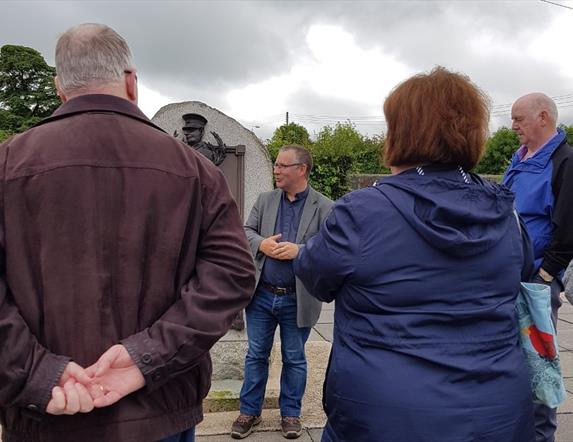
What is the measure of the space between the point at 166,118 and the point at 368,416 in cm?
291

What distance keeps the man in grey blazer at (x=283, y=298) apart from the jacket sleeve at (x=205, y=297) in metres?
1.63

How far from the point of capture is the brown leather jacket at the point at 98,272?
142 centimetres

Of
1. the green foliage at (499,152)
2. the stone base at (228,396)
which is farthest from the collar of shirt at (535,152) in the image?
the green foliage at (499,152)

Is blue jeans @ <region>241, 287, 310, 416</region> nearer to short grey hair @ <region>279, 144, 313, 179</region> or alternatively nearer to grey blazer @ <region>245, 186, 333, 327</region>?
grey blazer @ <region>245, 186, 333, 327</region>

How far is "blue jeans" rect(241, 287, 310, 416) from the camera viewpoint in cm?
334

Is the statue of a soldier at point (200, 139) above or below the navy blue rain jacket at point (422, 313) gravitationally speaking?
above

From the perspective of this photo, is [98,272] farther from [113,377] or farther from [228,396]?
[228,396]

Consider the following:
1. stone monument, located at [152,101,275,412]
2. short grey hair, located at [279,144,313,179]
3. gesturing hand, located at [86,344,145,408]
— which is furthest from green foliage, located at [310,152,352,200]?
gesturing hand, located at [86,344,145,408]

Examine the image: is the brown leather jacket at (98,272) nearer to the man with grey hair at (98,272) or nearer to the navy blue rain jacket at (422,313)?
the man with grey hair at (98,272)

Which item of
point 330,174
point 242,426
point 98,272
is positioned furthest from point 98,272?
point 330,174

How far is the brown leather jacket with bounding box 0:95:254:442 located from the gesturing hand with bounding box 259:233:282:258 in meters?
1.61

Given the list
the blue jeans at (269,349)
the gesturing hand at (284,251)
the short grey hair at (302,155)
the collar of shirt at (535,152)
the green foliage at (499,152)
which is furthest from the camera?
the green foliage at (499,152)

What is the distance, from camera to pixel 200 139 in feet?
13.1

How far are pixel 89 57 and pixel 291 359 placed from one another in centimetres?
238
